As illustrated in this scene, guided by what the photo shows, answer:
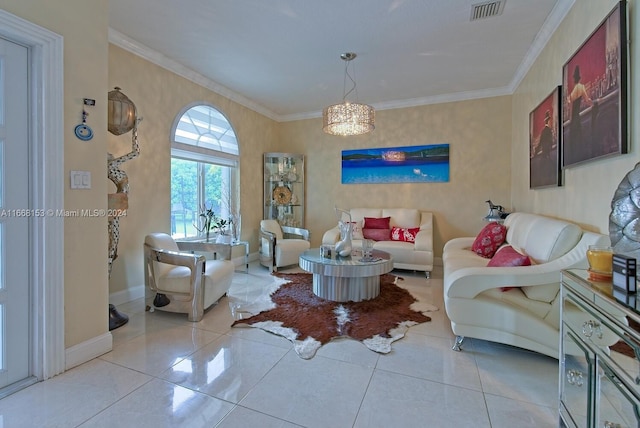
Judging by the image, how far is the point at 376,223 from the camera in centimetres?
493

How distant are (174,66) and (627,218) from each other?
4.42 m

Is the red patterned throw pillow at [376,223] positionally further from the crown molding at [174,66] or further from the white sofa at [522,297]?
the crown molding at [174,66]

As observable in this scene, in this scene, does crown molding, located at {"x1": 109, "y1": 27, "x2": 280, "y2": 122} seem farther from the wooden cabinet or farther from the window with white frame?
the wooden cabinet

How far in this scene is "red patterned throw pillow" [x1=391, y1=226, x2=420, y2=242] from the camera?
4.64 meters

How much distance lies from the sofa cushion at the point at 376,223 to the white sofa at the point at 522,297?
2.66 metres

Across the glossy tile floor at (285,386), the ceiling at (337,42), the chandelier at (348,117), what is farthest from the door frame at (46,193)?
the chandelier at (348,117)

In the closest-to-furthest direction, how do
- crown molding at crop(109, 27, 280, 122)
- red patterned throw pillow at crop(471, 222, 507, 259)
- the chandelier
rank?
crown molding at crop(109, 27, 280, 122) < red patterned throw pillow at crop(471, 222, 507, 259) < the chandelier

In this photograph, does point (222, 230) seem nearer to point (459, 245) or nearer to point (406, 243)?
point (406, 243)

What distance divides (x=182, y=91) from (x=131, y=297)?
2.60m

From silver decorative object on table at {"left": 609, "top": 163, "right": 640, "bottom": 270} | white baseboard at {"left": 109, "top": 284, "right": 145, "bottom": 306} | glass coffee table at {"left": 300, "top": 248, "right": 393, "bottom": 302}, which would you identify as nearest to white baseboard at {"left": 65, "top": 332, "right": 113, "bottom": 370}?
white baseboard at {"left": 109, "top": 284, "right": 145, "bottom": 306}

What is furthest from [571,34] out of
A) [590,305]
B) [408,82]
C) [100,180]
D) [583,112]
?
[100,180]

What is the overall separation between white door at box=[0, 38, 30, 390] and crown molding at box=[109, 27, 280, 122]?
5.06 ft

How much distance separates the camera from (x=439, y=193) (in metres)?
4.94

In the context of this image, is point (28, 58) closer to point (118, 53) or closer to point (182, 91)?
point (118, 53)
